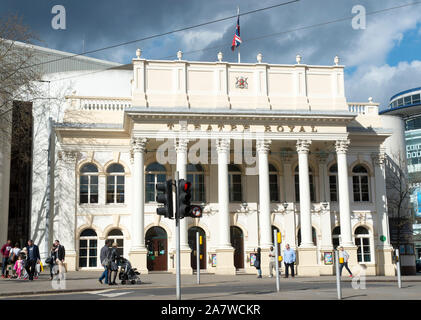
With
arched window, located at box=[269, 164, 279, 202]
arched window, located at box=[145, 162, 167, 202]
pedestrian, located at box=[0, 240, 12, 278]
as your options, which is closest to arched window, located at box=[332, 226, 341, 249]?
arched window, located at box=[269, 164, 279, 202]

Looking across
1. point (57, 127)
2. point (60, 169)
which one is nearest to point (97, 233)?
point (60, 169)

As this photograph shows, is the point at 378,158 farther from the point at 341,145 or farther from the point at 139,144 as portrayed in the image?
the point at 139,144

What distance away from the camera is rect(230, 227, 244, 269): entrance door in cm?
3581

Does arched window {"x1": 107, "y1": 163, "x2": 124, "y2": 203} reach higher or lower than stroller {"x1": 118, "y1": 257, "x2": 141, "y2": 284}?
higher

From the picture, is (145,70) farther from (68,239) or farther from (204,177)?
(68,239)

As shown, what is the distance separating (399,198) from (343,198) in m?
15.1

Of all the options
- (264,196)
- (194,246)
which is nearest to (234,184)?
(264,196)

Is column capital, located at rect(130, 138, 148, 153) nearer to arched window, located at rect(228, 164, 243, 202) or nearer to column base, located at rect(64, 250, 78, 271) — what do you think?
arched window, located at rect(228, 164, 243, 202)

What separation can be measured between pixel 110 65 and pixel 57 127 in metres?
16.9

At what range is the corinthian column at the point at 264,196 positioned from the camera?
3266 centimetres

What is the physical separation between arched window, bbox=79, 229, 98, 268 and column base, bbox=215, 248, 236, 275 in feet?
26.3

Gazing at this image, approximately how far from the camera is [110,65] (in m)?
50.7

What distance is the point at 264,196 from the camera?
1289 inches

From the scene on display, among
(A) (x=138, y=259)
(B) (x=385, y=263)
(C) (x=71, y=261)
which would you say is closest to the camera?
(A) (x=138, y=259)
